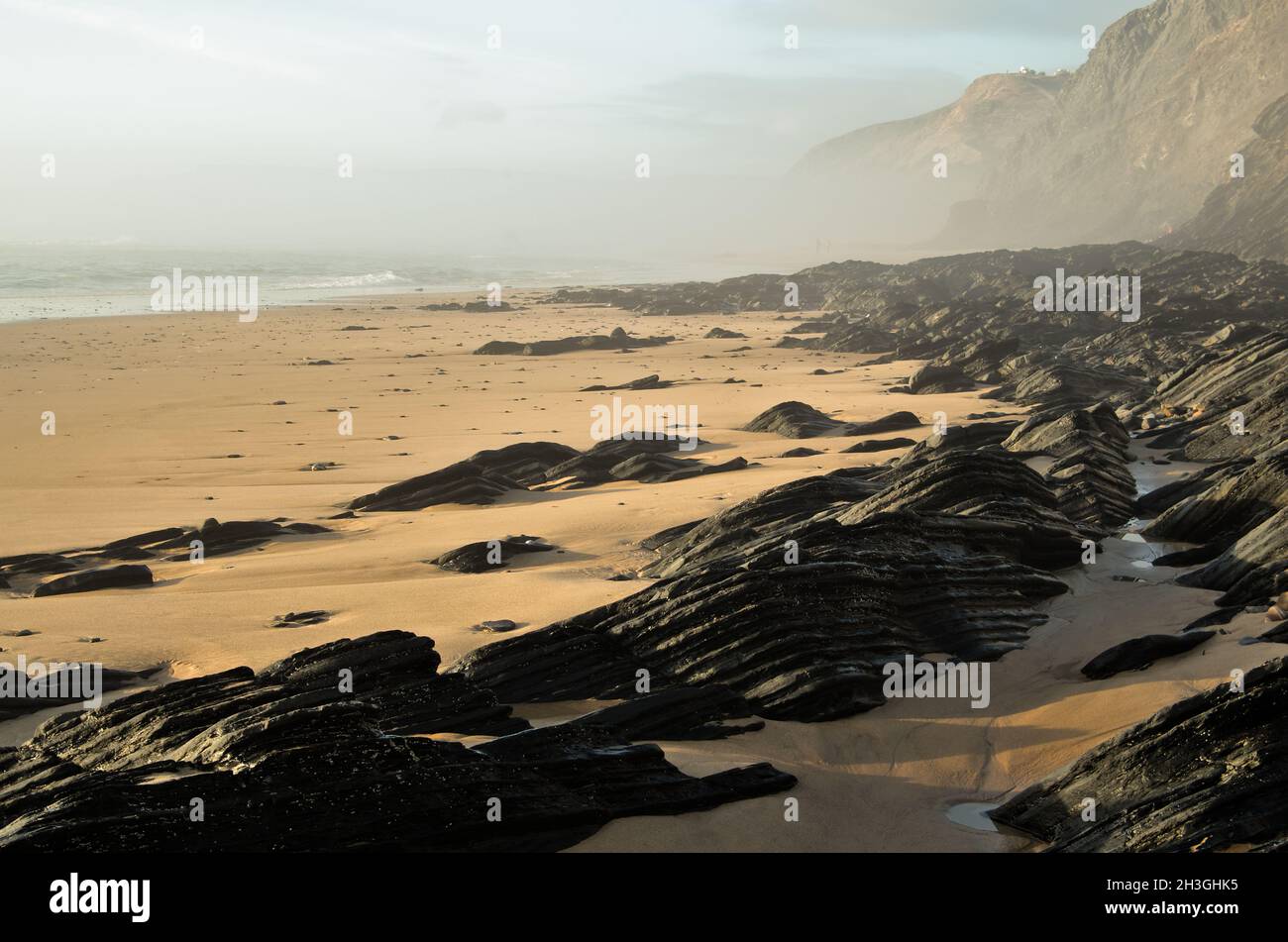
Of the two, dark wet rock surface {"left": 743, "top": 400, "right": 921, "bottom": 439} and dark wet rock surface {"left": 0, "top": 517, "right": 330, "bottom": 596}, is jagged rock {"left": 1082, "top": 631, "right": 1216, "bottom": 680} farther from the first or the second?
dark wet rock surface {"left": 743, "top": 400, "right": 921, "bottom": 439}

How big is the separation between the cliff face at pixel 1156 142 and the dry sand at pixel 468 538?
74951 mm

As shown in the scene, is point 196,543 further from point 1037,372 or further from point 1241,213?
point 1241,213

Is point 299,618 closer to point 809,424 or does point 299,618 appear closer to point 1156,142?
point 809,424

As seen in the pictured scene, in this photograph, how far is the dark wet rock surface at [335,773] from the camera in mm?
6539

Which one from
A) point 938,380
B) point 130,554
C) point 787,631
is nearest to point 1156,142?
point 938,380

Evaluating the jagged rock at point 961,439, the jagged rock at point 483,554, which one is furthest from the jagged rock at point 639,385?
the jagged rock at point 483,554

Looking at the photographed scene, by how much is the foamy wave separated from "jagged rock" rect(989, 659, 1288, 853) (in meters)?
104

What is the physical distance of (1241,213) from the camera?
99.0 metres

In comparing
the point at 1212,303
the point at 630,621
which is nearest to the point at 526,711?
the point at 630,621

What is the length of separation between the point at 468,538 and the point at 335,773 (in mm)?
9617

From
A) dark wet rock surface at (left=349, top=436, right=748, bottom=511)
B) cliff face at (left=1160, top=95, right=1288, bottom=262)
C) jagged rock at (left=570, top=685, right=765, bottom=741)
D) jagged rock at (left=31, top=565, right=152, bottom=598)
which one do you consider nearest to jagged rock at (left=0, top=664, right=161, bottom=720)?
jagged rock at (left=31, top=565, right=152, bottom=598)
